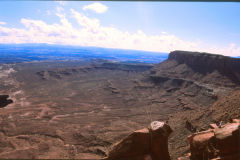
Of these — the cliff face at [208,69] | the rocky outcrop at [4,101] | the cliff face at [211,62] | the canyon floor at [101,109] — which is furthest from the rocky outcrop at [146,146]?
the cliff face at [211,62]

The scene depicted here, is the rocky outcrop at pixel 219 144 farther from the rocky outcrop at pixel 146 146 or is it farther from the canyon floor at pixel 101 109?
the canyon floor at pixel 101 109

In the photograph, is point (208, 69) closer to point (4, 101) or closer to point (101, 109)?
point (101, 109)

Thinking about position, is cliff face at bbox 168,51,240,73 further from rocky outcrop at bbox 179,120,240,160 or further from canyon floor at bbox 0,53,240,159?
rocky outcrop at bbox 179,120,240,160

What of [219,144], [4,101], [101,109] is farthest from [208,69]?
[4,101]

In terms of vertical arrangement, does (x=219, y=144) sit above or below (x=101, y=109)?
above

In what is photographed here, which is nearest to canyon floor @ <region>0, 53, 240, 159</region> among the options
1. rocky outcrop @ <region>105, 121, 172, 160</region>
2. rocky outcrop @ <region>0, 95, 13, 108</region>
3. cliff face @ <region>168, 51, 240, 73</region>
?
cliff face @ <region>168, 51, 240, 73</region>

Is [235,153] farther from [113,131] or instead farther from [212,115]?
[113,131]
